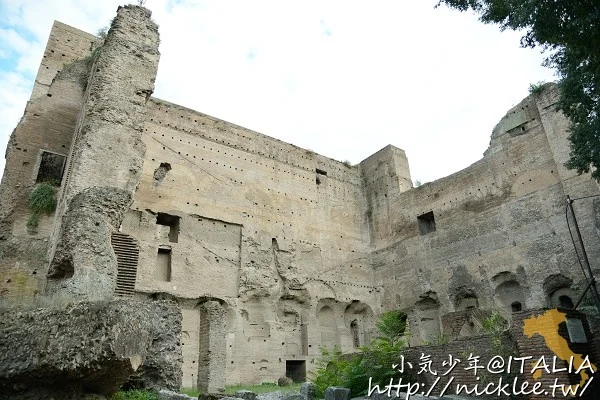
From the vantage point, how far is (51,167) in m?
13.6

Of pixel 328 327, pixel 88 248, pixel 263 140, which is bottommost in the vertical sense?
pixel 328 327

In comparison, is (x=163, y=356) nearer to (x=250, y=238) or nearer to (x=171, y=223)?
(x=171, y=223)

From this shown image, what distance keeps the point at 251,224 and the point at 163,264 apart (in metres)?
3.63

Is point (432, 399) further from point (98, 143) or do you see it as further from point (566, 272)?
point (566, 272)

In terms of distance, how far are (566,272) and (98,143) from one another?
13513 millimetres

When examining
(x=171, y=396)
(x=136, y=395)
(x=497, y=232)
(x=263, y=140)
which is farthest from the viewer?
(x=263, y=140)

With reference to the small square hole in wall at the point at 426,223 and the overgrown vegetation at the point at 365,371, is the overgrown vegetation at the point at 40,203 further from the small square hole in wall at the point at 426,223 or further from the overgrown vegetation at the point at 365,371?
the small square hole in wall at the point at 426,223

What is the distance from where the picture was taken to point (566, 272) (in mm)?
13359

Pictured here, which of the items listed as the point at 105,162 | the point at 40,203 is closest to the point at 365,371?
the point at 105,162

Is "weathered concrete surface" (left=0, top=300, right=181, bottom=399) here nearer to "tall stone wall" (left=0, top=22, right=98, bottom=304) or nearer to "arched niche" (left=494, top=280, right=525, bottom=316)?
"tall stone wall" (left=0, top=22, right=98, bottom=304)

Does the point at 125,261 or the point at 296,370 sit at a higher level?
the point at 125,261

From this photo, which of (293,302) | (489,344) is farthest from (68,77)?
(489,344)

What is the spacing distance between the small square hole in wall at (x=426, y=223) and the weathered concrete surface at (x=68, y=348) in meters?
14.8

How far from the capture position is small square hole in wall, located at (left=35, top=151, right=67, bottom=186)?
43.8 feet
